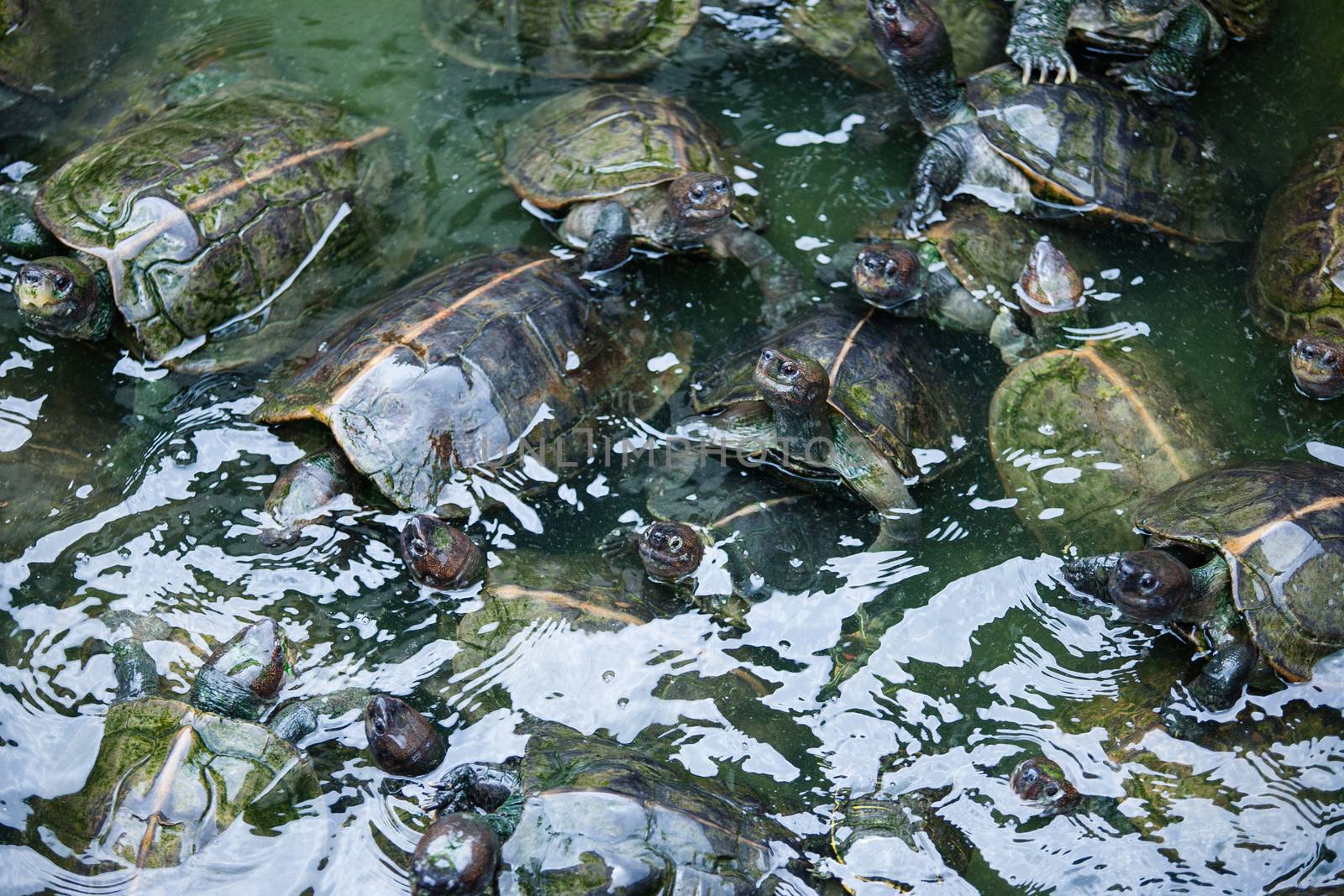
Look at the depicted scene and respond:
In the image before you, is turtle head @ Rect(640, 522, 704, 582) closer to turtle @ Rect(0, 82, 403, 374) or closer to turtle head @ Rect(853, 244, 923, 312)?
turtle head @ Rect(853, 244, 923, 312)

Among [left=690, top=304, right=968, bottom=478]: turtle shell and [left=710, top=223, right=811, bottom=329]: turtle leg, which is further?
[left=710, top=223, right=811, bottom=329]: turtle leg

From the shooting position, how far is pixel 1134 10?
264 inches

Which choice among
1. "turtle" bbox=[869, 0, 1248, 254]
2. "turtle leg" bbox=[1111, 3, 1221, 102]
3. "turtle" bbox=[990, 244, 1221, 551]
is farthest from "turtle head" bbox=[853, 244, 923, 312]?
"turtle leg" bbox=[1111, 3, 1221, 102]

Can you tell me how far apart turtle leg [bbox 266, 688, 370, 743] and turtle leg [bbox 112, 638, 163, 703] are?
59 centimetres

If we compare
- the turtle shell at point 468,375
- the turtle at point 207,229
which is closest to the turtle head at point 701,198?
the turtle shell at point 468,375

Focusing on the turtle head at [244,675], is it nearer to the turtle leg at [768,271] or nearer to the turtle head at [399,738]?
the turtle head at [399,738]

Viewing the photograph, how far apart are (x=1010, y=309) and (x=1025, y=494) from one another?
4.20 feet

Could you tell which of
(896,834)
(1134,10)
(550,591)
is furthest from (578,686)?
(1134,10)

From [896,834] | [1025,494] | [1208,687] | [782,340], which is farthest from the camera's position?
[782,340]

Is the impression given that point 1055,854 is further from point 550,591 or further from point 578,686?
point 550,591

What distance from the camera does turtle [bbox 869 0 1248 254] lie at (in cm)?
621

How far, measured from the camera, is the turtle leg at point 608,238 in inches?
236

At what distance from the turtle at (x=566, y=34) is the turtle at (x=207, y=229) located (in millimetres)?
1198

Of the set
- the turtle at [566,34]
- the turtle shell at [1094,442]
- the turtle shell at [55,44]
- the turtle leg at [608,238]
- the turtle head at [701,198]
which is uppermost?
the turtle shell at [55,44]
